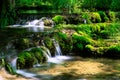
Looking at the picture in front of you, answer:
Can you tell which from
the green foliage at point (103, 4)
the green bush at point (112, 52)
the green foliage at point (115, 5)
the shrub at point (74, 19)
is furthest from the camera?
the green foliage at point (103, 4)

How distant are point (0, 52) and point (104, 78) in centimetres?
472

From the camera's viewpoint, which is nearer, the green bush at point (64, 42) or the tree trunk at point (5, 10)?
the green bush at point (64, 42)

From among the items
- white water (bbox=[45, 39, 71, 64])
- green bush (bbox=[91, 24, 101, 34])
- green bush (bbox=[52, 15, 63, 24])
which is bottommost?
white water (bbox=[45, 39, 71, 64])

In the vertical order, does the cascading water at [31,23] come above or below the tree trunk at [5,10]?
below

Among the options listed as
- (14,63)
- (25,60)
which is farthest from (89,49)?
(14,63)

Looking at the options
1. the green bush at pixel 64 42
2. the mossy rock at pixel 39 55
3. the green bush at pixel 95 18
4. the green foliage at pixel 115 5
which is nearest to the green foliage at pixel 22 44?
the mossy rock at pixel 39 55

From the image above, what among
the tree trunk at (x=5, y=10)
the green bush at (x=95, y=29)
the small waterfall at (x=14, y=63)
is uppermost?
the tree trunk at (x=5, y=10)

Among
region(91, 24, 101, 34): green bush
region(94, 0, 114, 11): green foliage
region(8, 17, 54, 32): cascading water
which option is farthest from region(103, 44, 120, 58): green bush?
region(94, 0, 114, 11): green foliage

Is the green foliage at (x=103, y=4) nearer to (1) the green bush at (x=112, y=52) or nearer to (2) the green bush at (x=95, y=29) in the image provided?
(2) the green bush at (x=95, y=29)

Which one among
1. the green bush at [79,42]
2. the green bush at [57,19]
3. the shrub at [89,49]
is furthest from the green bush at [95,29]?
the green bush at [57,19]

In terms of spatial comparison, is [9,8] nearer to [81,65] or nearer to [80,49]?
[80,49]

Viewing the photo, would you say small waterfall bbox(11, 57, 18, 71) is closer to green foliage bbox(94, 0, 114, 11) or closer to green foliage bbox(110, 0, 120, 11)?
green foliage bbox(110, 0, 120, 11)

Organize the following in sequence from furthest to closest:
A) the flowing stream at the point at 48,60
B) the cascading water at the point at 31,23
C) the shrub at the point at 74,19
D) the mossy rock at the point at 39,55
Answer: the shrub at the point at 74,19 → the cascading water at the point at 31,23 → the mossy rock at the point at 39,55 → the flowing stream at the point at 48,60

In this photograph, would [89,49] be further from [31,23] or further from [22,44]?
[31,23]
